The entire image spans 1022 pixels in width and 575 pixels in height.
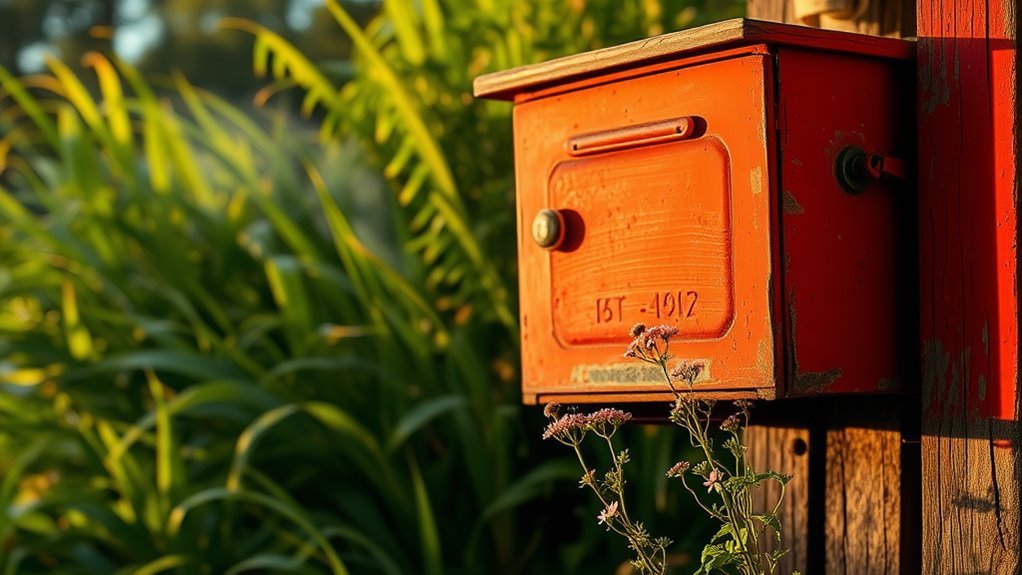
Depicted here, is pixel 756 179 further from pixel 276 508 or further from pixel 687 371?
pixel 276 508

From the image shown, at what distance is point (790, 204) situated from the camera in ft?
6.34

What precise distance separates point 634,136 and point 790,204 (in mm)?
260

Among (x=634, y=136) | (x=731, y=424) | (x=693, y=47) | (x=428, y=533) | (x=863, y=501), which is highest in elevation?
(x=693, y=47)

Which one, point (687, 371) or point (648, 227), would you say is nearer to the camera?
point (687, 371)

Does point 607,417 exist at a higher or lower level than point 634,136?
lower

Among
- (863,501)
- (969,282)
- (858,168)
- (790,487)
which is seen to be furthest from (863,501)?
(858,168)

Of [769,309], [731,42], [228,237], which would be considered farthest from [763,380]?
[228,237]

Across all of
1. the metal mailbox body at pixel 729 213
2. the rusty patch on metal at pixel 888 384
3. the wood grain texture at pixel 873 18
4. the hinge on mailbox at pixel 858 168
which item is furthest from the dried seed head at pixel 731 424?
the wood grain texture at pixel 873 18

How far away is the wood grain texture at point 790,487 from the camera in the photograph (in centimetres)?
227

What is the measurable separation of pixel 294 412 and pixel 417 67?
0.94 meters

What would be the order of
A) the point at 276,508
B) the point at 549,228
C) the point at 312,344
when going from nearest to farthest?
the point at 549,228 → the point at 276,508 → the point at 312,344

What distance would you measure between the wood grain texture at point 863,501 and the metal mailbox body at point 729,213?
158mm

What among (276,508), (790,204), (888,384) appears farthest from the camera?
(276,508)

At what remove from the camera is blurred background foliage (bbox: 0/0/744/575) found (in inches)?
135
